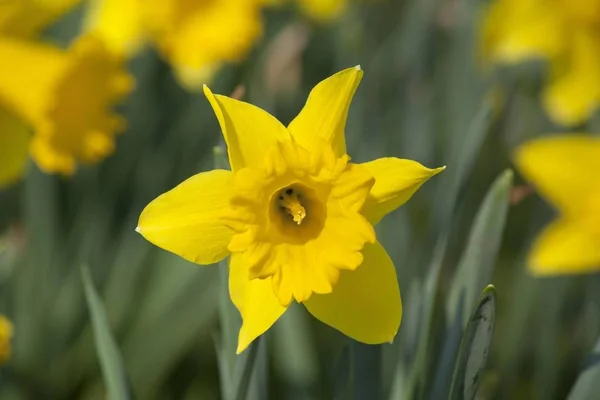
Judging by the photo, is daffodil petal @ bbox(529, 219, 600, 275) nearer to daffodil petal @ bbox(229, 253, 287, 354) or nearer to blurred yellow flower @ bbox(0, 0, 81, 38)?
daffodil petal @ bbox(229, 253, 287, 354)

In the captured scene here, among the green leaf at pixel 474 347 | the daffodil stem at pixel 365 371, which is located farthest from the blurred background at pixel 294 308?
the green leaf at pixel 474 347

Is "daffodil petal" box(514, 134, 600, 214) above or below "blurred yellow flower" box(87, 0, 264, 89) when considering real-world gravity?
below

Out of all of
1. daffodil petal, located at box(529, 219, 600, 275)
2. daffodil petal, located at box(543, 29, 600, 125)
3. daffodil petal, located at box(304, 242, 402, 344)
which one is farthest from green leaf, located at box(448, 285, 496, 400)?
daffodil petal, located at box(543, 29, 600, 125)

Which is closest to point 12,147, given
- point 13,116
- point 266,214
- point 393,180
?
point 13,116

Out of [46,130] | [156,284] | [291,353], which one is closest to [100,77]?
[46,130]

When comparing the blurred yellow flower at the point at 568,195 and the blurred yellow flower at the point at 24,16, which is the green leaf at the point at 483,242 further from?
the blurred yellow flower at the point at 24,16

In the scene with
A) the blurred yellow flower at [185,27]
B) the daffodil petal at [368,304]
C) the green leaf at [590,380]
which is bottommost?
the green leaf at [590,380]
